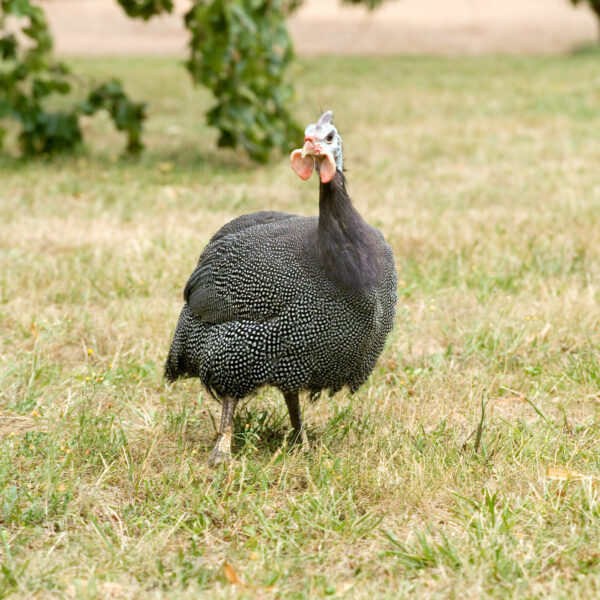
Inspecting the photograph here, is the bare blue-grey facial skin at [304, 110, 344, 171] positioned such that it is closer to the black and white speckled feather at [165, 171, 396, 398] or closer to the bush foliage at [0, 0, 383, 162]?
the black and white speckled feather at [165, 171, 396, 398]

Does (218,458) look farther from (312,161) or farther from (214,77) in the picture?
(214,77)

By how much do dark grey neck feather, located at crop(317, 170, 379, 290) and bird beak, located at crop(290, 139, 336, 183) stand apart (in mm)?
64

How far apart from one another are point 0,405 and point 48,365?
0.37 m

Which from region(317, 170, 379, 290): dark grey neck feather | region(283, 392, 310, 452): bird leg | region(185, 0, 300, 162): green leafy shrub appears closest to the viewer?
region(317, 170, 379, 290): dark grey neck feather

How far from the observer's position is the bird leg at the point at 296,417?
11.2ft

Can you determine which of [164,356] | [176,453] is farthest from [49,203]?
[176,453]

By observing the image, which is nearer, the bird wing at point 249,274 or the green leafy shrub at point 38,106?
the bird wing at point 249,274

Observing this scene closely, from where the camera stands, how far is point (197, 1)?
7293 millimetres

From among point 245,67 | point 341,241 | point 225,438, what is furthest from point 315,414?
point 245,67

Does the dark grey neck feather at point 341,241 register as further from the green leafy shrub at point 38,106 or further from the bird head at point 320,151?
the green leafy shrub at point 38,106

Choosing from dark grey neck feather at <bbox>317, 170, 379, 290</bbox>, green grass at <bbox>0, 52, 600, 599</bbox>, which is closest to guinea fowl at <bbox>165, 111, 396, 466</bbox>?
dark grey neck feather at <bbox>317, 170, 379, 290</bbox>

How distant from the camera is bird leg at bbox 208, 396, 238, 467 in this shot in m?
3.27

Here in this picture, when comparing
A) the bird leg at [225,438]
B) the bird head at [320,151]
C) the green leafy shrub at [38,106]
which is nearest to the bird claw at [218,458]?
the bird leg at [225,438]

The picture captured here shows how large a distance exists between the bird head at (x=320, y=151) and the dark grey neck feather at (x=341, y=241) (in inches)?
2.7
